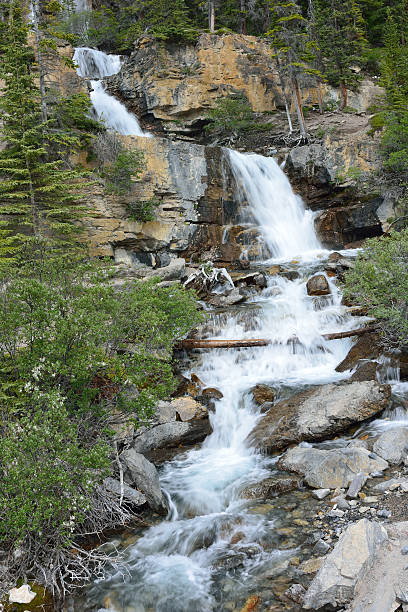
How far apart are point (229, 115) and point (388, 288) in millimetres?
22266

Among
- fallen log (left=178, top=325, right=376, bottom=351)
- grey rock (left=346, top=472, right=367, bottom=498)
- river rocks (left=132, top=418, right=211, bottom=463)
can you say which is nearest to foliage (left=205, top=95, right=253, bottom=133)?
fallen log (left=178, top=325, right=376, bottom=351)

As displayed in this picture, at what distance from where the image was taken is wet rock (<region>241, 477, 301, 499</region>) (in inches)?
285

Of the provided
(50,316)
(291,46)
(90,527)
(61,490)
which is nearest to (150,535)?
(90,527)

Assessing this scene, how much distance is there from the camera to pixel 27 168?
16.6 meters

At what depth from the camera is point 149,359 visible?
7727mm

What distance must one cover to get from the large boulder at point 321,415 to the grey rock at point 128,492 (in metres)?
2.95

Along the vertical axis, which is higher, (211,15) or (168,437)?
(211,15)

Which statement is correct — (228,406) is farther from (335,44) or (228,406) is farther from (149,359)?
(335,44)

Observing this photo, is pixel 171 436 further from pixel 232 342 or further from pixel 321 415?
pixel 232 342

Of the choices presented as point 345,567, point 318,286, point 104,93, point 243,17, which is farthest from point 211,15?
point 345,567

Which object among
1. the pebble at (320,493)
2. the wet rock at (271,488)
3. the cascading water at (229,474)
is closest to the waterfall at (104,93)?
the cascading water at (229,474)

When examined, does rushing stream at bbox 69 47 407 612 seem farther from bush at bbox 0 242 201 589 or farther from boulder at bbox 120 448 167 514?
bush at bbox 0 242 201 589

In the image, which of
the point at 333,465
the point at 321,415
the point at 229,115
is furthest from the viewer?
the point at 229,115

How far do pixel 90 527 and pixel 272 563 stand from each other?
8.72 ft
